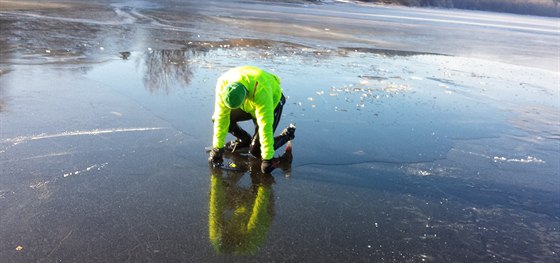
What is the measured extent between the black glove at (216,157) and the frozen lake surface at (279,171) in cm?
12

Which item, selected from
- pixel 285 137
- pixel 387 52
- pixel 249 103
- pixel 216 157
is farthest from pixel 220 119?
pixel 387 52

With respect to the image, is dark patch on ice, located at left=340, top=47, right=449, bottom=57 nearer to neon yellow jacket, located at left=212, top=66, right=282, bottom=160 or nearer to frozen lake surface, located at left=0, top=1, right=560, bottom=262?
frozen lake surface, located at left=0, top=1, right=560, bottom=262

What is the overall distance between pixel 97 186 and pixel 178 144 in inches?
49.5

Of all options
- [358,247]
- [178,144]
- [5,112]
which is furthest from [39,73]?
[358,247]

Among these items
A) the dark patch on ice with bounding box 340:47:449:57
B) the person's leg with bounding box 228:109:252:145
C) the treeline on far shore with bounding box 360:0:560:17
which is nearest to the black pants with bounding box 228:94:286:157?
the person's leg with bounding box 228:109:252:145

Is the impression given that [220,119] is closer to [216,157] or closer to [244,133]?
[216,157]

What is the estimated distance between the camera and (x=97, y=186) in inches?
157

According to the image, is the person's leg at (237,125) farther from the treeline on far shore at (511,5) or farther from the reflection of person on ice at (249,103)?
the treeline on far shore at (511,5)

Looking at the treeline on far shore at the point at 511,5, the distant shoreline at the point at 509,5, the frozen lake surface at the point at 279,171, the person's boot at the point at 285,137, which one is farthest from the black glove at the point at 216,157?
the treeline on far shore at the point at 511,5

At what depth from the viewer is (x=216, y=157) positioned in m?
4.53

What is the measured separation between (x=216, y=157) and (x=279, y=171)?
0.67 metres

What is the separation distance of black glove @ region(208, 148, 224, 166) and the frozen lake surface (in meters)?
0.12

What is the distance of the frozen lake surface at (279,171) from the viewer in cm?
334

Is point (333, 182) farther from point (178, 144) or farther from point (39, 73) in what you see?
point (39, 73)
